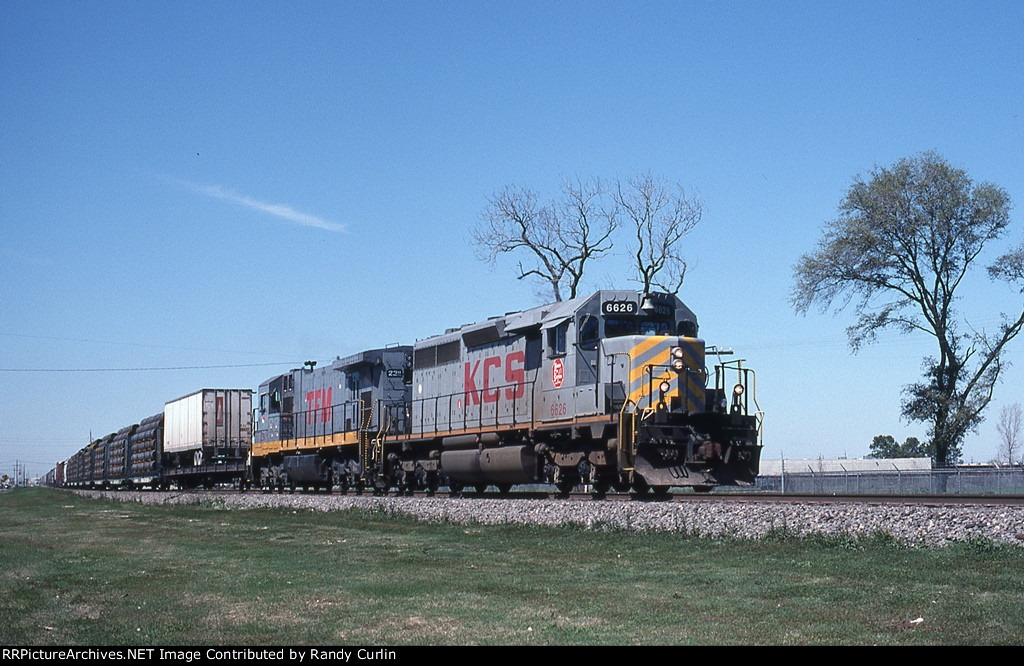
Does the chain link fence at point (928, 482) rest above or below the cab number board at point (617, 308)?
below

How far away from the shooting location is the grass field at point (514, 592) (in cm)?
780

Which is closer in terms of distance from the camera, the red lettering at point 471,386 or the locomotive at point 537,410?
the locomotive at point 537,410

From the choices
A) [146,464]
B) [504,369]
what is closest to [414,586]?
[504,369]

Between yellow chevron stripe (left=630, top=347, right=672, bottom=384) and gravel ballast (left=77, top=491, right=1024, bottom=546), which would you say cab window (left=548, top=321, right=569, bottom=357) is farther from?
gravel ballast (left=77, top=491, right=1024, bottom=546)

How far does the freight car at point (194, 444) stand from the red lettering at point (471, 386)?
1841 centimetres

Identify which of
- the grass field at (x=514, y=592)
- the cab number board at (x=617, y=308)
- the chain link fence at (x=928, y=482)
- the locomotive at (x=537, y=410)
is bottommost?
the chain link fence at (x=928, y=482)

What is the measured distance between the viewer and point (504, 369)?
2419 centimetres

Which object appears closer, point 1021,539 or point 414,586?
point 414,586

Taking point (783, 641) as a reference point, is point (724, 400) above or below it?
above

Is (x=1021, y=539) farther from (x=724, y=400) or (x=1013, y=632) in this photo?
→ (x=724, y=400)

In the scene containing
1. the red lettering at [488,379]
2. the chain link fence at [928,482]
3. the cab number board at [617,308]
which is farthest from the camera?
the chain link fence at [928,482]

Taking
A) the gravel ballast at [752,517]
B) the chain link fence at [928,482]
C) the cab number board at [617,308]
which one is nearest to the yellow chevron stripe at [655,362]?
the cab number board at [617,308]

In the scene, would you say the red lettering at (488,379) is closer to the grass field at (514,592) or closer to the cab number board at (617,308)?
the cab number board at (617,308)
